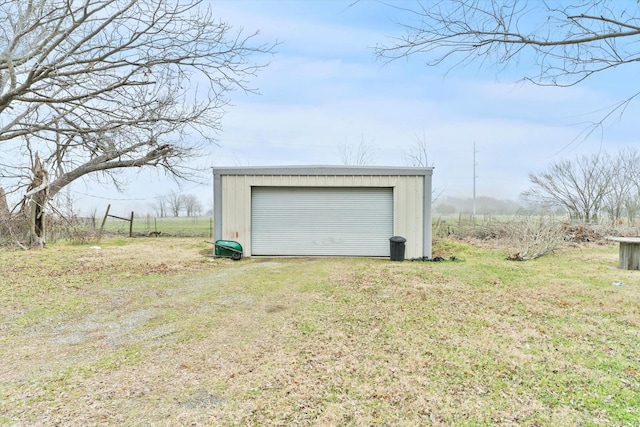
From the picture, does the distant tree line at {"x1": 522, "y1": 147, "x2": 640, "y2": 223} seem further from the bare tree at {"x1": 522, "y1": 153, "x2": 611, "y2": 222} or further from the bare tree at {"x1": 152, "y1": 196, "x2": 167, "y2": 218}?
the bare tree at {"x1": 152, "y1": 196, "x2": 167, "y2": 218}

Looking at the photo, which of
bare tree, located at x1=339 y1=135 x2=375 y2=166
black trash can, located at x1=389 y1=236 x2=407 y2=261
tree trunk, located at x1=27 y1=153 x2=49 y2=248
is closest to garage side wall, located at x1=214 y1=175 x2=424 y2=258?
black trash can, located at x1=389 y1=236 x2=407 y2=261

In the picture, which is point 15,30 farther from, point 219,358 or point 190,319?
point 219,358

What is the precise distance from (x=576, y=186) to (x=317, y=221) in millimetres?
15673

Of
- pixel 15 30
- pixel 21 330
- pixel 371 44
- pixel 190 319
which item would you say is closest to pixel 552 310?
pixel 371 44

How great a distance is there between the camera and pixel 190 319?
14.4 feet

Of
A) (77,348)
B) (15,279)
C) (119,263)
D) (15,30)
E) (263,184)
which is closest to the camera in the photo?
(77,348)

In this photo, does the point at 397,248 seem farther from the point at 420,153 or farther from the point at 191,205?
the point at 191,205

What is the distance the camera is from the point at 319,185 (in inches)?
398

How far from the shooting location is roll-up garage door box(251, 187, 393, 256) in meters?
10.2

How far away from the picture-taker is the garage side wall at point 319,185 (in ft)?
32.6

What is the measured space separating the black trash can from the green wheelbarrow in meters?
4.11

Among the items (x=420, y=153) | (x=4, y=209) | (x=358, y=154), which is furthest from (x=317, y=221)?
(x=358, y=154)

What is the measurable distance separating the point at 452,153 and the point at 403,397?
17.3m

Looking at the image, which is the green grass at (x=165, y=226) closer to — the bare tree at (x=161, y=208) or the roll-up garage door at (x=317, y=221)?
the bare tree at (x=161, y=208)
